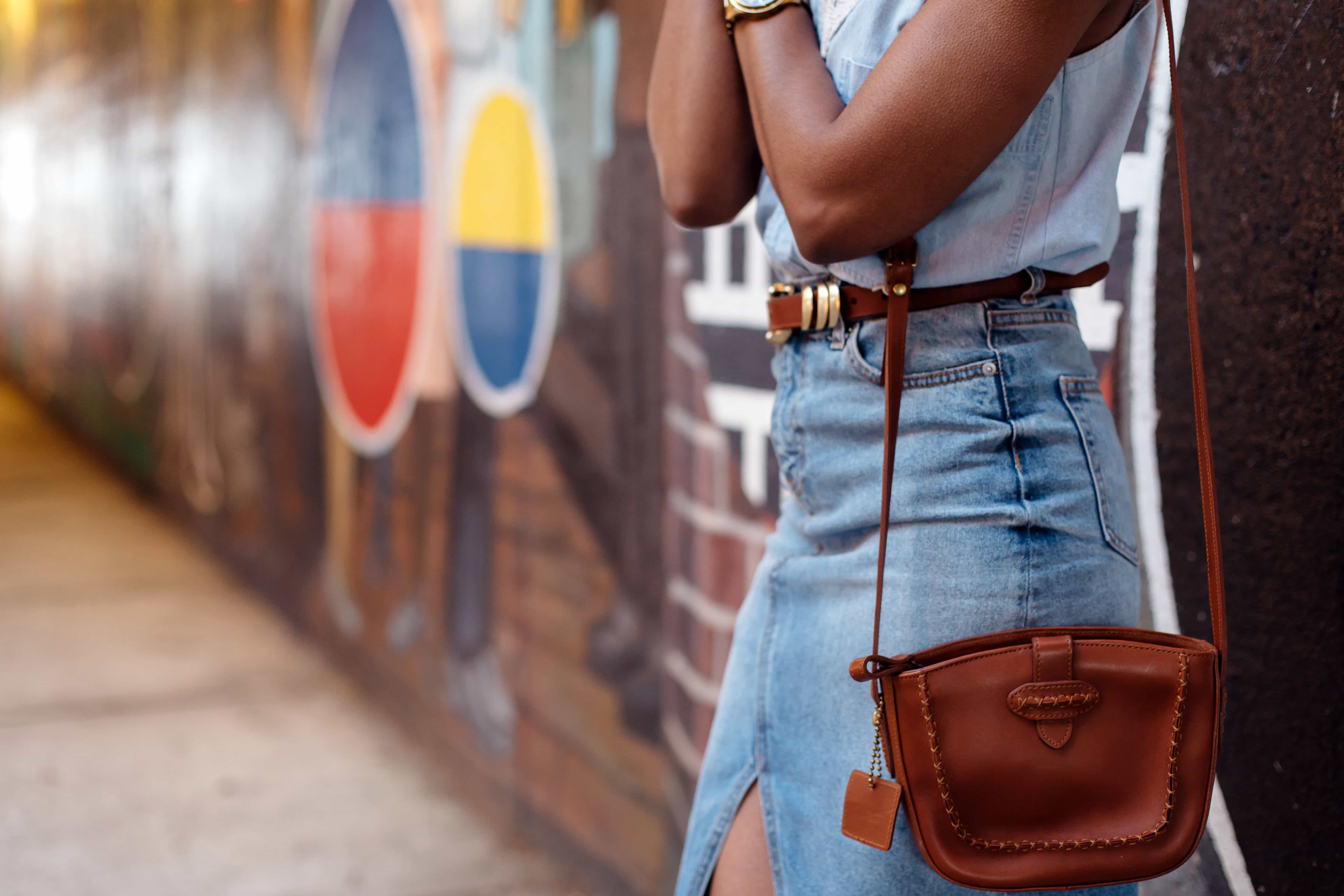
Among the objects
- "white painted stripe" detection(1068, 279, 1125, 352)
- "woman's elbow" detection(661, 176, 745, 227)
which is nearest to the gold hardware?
"woman's elbow" detection(661, 176, 745, 227)

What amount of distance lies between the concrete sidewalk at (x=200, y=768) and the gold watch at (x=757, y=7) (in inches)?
91.2

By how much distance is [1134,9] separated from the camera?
1.06m

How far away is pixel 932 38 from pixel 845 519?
0.41 meters

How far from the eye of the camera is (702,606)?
8.03ft

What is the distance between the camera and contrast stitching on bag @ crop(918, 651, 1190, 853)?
98 centimetres

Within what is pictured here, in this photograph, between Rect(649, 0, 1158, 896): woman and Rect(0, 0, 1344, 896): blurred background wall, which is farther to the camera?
Rect(0, 0, 1344, 896): blurred background wall

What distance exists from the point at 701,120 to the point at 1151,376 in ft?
2.37

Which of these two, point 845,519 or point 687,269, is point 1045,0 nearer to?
point 845,519

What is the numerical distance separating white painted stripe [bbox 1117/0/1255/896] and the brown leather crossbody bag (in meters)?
0.60

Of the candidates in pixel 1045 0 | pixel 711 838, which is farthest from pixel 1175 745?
pixel 1045 0

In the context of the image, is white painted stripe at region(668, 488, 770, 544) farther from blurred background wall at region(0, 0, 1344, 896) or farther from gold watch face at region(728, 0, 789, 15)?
gold watch face at region(728, 0, 789, 15)

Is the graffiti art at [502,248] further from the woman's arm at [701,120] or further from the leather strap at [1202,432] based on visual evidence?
the leather strap at [1202,432]

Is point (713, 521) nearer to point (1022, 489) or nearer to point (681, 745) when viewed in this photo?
point (681, 745)

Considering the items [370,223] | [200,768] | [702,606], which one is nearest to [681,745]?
[702,606]
